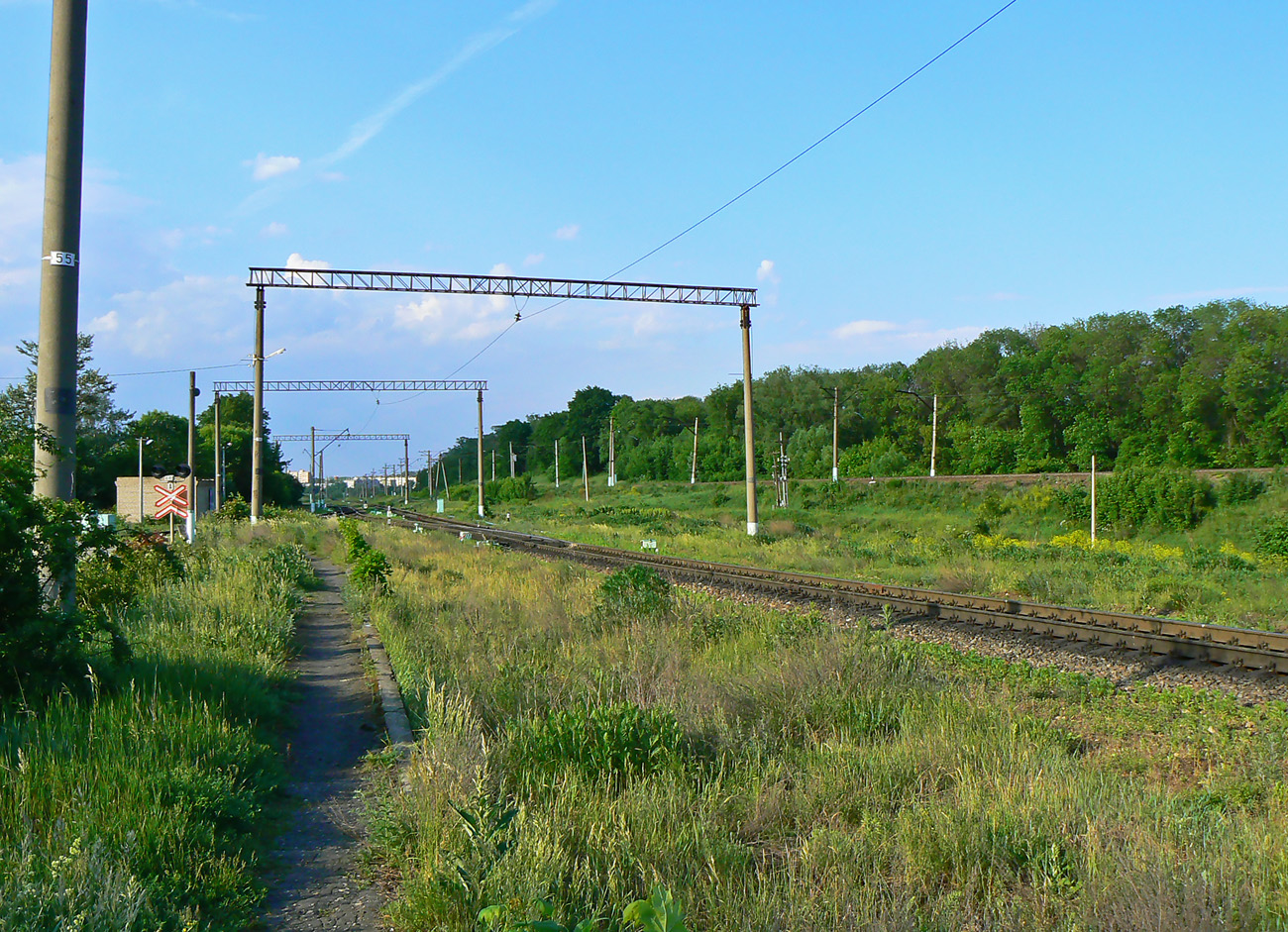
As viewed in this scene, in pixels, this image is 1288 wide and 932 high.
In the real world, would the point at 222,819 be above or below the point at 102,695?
below

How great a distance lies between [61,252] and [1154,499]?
51.6 metres

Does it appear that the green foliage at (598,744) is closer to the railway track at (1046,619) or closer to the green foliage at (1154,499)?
the railway track at (1046,619)

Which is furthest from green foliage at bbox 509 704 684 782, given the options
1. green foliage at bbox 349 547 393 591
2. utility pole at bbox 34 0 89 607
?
green foliage at bbox 349 547 393 591

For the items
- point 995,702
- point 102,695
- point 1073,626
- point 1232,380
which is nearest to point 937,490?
point 1232,380

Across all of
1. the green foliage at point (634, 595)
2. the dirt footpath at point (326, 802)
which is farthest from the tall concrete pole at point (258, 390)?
the dirt footpath at point (326, 802)

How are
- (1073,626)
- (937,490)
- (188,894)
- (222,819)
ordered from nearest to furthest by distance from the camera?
(188,894) < (222,819) < (1073,626) < (937,490)

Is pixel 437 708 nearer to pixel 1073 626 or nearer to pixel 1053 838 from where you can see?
pixel 1053 838

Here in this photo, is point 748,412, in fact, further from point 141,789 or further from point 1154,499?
point 1154,499

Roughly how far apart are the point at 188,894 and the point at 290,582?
13654 millimetres

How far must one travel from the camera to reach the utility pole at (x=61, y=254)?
6.70 meters

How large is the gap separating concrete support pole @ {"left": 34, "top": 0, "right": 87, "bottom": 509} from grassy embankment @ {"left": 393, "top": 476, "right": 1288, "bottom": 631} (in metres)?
14.9

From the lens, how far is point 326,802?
6.21 m

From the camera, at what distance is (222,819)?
17.4ft

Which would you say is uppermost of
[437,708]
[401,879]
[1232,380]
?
[1232,380]
